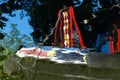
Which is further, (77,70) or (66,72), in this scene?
(66,72)

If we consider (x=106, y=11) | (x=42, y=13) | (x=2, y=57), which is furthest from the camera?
(x=42, y=13)

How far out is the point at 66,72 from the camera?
7266mm

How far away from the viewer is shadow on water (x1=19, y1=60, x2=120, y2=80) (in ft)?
21.8

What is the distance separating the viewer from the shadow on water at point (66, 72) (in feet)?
21.8

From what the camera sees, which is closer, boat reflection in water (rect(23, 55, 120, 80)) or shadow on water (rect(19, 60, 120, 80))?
boat reflection in water (rect(23, 55, 120, 80))

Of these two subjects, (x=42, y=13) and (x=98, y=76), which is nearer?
(x=98, y=76)

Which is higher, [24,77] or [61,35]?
[61,35]

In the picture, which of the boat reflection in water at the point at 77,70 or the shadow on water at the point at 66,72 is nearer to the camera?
the boat reflection in water at the point at 77,70

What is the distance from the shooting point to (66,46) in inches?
348

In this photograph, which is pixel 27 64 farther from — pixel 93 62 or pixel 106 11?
pixel 106 11

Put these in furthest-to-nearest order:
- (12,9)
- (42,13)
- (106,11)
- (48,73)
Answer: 1. (12,9)
2. (42,13)
3. (106,11)
4. (48,73)

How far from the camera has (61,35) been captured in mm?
9125

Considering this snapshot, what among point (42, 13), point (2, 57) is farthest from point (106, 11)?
point (2, 57)

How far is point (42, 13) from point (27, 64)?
9006 mm
